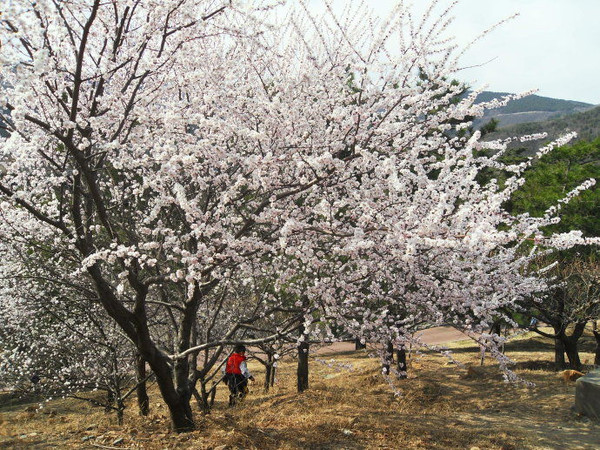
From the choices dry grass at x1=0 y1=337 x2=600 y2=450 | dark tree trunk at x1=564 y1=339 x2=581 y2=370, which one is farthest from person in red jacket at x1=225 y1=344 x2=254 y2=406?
dark tree trunk at x1=564 y1=339 x2=581 y2=370

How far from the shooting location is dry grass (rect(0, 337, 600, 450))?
6.03 metres

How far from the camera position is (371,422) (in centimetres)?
711

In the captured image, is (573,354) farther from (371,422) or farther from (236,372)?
(236,372)

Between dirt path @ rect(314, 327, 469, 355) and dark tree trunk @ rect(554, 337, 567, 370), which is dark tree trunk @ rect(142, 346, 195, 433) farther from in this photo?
dirt path @ rect(314, 327, 469, 355)

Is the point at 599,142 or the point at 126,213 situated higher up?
the point at 599,142

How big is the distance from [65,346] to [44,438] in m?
3.21

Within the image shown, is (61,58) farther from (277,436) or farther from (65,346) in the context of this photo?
(65,346)

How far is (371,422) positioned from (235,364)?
3.89 m

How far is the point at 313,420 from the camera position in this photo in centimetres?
721

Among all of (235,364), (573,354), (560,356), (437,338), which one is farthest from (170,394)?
(437,338)

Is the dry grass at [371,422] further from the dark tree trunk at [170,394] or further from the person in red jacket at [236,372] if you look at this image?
the person in red jacket at [236,372]

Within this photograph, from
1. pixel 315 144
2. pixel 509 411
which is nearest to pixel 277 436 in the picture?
pixel 315 144

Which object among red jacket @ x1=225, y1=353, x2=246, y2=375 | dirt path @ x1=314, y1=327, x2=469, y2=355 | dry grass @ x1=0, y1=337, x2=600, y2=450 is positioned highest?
red jacket @ x1=225, y1=353, x2=246, y2=375

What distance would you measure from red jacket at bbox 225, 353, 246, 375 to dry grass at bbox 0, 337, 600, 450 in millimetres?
789
